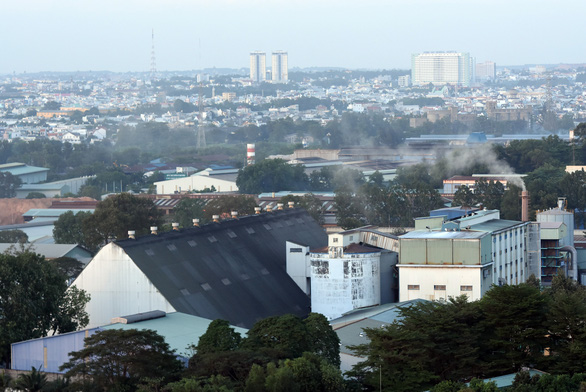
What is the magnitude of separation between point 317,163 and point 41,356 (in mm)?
62024

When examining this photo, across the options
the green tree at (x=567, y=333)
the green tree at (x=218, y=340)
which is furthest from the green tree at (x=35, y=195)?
the green tree at (x=567, y=333)

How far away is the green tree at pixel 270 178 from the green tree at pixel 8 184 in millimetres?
13945

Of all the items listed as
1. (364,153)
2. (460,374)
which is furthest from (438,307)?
(364,153)

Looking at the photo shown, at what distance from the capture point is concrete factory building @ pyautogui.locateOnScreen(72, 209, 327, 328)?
25125 millimetres

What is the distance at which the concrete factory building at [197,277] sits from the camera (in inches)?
989

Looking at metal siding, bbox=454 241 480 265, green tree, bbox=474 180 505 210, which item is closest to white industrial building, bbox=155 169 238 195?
green tree, bbox=474 180 505 210

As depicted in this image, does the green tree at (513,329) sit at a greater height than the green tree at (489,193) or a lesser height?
greater

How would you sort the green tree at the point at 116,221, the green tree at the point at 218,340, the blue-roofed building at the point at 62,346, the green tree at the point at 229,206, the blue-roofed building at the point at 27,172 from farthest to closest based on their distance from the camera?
the blue-roofed building at the point at 27,172 < the green tree at the point at 229,206 < the green tree at the point at 116,221 < the blue-roofed building at the point at 62,346 < the green tree at the point at 218,340

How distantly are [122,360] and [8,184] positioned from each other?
56.6 metres

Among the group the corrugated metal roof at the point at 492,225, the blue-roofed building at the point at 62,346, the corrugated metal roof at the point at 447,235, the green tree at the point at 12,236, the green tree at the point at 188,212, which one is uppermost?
the corrugated metal roof at the point at 447,235

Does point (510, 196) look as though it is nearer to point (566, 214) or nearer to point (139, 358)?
point (566, 214)

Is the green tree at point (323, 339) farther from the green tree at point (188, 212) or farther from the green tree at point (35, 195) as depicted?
the green tree at point (35, 195)

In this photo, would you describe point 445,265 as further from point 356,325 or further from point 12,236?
point 12,236

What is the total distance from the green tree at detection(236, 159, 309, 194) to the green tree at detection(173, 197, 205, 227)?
52.6ft
